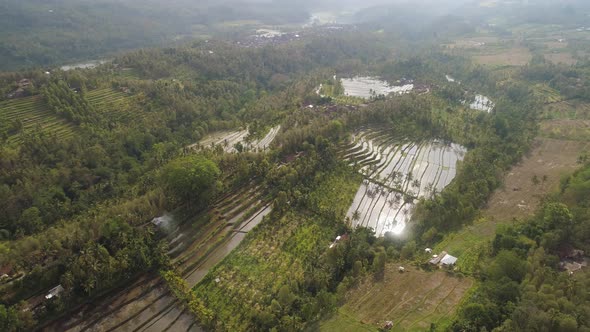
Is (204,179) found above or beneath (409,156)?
above

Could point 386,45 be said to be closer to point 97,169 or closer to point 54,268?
point 97,169

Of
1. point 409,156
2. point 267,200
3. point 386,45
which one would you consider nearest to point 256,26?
point 386,45

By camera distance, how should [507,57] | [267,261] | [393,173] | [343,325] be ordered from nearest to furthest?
1. [343,325]
2. [267,261]
3. [393,173]
4. [507,57]

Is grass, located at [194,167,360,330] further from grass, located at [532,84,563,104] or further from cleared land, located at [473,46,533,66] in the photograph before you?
cleared land, located at [473,46,533,66]

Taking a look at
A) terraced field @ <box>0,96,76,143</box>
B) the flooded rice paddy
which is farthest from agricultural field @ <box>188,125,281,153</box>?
the flooded rice paddy

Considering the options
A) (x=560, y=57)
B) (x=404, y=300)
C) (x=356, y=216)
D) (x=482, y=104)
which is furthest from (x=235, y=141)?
(x=560, y=57)

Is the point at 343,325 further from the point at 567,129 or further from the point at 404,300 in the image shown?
the point at 567,129
